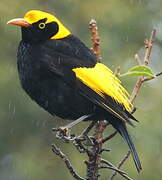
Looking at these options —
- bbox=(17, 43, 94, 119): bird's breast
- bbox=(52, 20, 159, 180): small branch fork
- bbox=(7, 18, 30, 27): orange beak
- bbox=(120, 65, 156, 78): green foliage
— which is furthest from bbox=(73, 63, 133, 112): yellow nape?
bbox=(120, 65, 156, 78): green foliage

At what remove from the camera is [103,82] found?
4.48 metres

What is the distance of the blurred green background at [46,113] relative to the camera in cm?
892

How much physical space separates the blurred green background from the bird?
3.82 meters

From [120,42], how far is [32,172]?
86.4 inches

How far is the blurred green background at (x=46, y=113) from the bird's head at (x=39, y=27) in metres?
3.67

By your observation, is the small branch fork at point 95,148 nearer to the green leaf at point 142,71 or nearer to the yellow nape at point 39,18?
the green leaf at point 142,71

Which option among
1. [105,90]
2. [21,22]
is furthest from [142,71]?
[21,22]

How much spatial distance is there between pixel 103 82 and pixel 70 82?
0.75 ft

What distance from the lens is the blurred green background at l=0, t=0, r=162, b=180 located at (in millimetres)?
8922

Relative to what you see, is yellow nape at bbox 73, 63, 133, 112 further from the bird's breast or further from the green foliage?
the green foliage

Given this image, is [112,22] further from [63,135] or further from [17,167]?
[63,135]

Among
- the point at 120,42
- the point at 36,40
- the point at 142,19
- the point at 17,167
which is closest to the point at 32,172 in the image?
the point at 17,167

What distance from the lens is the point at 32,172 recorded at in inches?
370

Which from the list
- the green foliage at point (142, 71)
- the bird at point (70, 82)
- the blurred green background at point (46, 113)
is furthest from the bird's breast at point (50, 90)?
the blurred green background at point (46, 113)
